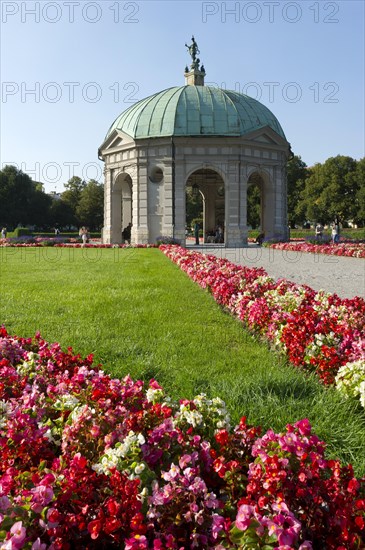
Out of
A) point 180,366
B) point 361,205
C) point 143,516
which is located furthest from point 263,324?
point 361,205

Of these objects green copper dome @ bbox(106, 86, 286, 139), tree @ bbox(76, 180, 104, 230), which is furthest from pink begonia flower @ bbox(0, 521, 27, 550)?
tree @ bbox(76, 180, 104, 230)

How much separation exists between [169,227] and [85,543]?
32722 mm

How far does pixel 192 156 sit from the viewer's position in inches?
1345

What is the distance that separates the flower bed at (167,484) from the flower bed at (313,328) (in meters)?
1.49

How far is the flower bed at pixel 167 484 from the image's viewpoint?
73.2 inches

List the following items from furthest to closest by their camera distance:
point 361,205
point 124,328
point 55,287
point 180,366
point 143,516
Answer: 1. point 361,205
2. point 55,287
3. point 124,328
4. point 180,366
5. point 143,516

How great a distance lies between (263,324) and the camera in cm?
570

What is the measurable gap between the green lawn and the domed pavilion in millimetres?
24938

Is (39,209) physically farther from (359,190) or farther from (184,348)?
(184,348)

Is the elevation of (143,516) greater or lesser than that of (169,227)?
lesser

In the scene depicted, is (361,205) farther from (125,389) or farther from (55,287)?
(125,389)

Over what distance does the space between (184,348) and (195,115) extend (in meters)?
32.3

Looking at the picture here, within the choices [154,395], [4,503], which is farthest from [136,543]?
[154,395]

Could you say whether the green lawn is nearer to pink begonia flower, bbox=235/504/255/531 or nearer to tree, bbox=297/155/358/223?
pink begonia flower, bbox=235/504/255/531
